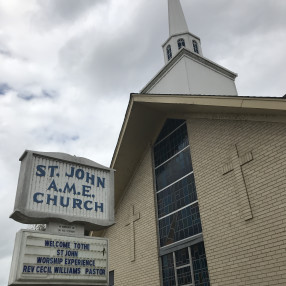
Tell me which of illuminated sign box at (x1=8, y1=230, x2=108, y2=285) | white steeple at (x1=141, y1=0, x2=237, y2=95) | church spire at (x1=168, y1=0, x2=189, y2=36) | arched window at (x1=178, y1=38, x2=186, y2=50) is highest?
church spire at (x1=168, y1=0, x2=189, y2=36)

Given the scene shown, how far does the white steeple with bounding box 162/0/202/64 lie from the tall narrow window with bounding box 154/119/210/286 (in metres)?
12.8

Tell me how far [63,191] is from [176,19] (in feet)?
74.6

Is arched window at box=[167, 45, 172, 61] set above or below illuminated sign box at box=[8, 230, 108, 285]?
above

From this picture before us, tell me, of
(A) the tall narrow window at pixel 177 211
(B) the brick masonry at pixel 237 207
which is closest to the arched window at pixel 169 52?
(A) the tall narrow window at pixel 177 211

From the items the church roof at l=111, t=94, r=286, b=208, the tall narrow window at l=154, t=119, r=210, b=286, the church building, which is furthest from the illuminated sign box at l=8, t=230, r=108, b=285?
the church roof at l=111, t=94, r=286, b=208

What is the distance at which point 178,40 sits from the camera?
2489 cm

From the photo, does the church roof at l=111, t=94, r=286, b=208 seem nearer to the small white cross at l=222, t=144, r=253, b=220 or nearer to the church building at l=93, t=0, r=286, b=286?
the church building at l=93, t=0, r=286, b=286

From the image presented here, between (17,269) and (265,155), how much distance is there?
6.42 m

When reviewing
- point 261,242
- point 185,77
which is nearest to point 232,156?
point 261,242

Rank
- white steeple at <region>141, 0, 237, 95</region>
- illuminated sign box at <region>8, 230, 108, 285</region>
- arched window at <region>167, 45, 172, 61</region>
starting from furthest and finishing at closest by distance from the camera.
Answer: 1. arched window at <region>167, 45, 172, 61</region>
2. white steeple at <region>141, 0, 237, 95</region>
3. illuminated sign box at <region>8, 230, 108, 285</region>

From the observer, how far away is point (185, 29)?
82.8 ft

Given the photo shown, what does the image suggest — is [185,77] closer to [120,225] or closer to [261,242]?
[120,225]

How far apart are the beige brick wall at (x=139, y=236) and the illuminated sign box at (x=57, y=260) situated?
188 inches

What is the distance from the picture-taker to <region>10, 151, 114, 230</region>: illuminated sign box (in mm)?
6297
